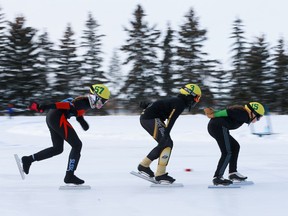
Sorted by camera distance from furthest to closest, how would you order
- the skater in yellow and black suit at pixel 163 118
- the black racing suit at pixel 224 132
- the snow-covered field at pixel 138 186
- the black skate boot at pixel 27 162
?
the black skate boot at pixel 27 162 < the black racing suit at pixel 224 132 < the skater in yellow and black suit at pixel 163 118 < the snow-covered field at pixel 138 186

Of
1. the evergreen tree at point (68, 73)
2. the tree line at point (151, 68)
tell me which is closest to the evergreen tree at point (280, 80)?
the tree line at point (151, 68)

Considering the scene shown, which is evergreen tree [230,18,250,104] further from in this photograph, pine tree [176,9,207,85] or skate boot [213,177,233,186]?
skate boot [213,177,233,186]

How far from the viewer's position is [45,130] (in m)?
17.8

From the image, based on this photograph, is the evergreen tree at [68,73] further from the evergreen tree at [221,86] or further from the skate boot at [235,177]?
the skate boot at [235,177]

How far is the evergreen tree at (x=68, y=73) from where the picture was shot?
45938mm

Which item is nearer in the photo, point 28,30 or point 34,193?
point 34,193

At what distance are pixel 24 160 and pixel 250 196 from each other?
2902mm

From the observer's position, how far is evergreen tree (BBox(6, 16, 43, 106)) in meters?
43.6

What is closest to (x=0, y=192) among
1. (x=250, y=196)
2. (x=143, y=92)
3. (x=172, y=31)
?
(x=250, y=196)

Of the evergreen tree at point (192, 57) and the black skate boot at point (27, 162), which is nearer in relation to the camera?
the black skate boot at point (27, 162)

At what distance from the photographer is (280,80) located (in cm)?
4634

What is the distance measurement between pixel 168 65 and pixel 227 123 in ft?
132

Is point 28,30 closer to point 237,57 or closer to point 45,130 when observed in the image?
point 237,57

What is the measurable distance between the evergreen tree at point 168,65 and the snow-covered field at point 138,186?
1309 inches
